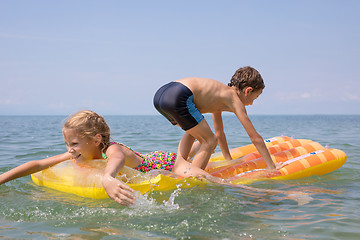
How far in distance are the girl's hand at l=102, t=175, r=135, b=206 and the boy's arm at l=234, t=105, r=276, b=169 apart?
1.97 metres

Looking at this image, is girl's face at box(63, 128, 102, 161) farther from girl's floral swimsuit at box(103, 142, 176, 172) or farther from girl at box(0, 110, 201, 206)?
girl's floral swimsuit at box(103, 142, 176, 172)

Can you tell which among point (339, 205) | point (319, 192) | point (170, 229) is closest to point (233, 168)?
point (319, 192)

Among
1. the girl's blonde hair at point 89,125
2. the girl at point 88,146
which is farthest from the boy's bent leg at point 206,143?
the girl's blonde hair at point 89,125

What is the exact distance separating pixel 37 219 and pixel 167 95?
76.5 inches

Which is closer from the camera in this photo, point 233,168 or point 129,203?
point 129,203

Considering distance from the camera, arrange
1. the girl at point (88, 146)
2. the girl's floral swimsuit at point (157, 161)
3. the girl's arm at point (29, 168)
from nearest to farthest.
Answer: the girl at point (88, 146) → the girl's arm at point (29, 168) → the girl's floral swimsuit at point (157, 161)

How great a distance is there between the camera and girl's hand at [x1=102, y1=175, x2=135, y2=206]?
252 centimetres

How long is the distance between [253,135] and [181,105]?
0.92m

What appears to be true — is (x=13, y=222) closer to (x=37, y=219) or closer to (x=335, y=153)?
(x=37, y=219)

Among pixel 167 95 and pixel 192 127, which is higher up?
pixel 167 95

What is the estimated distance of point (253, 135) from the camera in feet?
13.5

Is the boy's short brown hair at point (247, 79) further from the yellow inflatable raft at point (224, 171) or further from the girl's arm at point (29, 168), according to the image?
the girl's arm at point (29, 168)

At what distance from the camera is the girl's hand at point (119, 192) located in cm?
252

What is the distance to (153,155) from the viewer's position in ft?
13.6
